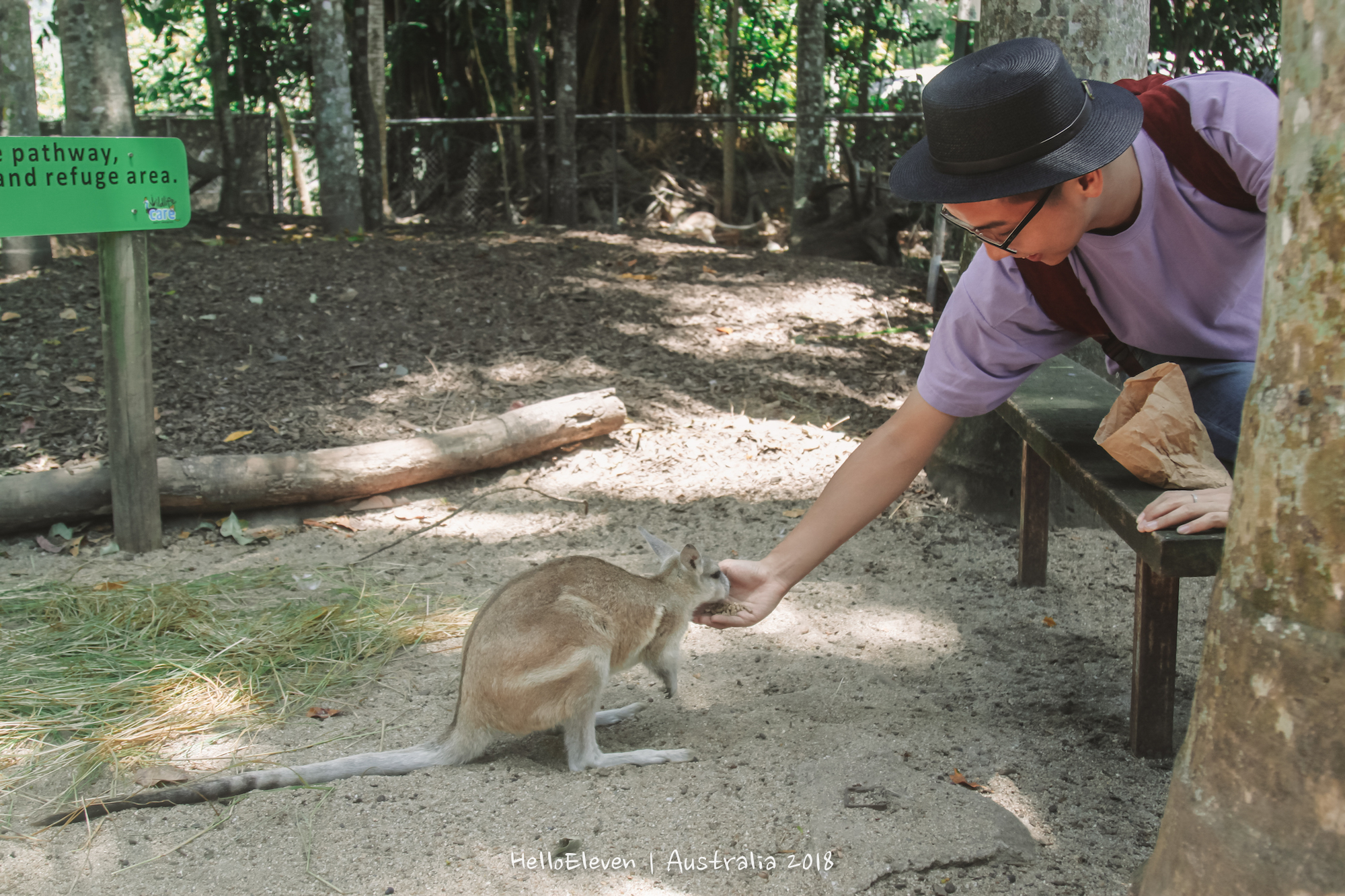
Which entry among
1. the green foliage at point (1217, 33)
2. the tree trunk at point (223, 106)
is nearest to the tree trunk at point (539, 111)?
the tree trunk at point (223, 106)

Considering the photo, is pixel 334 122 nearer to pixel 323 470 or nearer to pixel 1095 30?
pixel 323 470

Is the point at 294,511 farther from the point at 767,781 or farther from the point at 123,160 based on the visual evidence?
the point at 767,781

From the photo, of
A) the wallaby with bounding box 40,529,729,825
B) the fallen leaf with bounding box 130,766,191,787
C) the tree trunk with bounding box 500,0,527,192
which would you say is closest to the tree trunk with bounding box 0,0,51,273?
the tree trunk with bounding box 500,0,527,192

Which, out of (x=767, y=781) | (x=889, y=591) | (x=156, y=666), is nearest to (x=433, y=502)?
(x=156, y=666)

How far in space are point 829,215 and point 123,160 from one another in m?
7.44

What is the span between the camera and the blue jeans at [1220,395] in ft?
8.09

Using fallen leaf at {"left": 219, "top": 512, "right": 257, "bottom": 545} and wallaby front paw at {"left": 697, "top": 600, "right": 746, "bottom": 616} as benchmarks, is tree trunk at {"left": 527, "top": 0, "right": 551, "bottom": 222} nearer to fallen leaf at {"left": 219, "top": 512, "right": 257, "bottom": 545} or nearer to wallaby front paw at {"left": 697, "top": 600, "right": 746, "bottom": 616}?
fallen leaf at {"left": 219, "top": 512, "right": 257, "bottom": 545}

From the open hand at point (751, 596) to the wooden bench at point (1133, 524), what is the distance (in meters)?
0.83

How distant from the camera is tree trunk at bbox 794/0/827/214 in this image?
9375mm

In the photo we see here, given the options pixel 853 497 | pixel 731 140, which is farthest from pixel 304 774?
pixel 731 140

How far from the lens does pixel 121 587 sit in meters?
3.71

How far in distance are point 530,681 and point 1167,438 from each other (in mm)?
1610

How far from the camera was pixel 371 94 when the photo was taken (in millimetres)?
10016

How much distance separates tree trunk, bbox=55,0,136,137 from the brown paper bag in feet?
23.1
